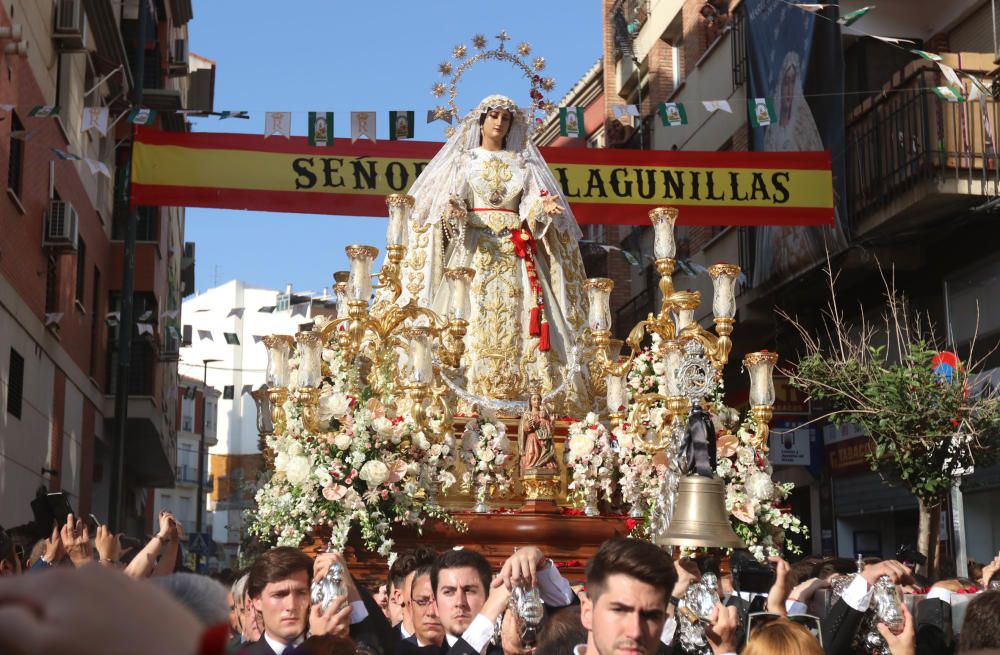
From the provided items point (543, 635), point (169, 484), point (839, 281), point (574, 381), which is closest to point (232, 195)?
point (574, 381)

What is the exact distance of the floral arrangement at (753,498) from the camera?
425 inches

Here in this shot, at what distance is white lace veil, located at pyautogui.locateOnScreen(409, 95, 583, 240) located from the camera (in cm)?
1415

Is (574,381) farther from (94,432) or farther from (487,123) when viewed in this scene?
(94,432)

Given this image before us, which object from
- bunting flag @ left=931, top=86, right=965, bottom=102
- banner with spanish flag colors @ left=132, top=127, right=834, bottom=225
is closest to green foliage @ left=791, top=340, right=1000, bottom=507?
bunting flag @ left=931, top=86, right=965, bottom=102

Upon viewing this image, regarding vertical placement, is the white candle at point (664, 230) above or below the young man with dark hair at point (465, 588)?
above

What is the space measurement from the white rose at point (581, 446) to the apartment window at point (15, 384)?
8.36 meters

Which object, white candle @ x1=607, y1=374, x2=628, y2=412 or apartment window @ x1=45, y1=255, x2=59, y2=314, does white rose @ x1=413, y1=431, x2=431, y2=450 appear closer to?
white candle @ x1=607, y1=374, x2=628, y2=412

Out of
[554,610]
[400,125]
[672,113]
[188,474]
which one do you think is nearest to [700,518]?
[554,610]

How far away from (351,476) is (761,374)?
3.38 m

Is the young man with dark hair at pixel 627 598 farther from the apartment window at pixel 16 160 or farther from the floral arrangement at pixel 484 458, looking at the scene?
the apartment window at pixel 16 160

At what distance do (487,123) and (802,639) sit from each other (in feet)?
34.7

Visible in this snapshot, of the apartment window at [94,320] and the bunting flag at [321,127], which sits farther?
the apartment window at [94,320]

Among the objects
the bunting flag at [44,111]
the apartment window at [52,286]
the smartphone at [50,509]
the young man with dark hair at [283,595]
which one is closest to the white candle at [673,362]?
the smartphone at [50,509]

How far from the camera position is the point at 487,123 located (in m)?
14.4
